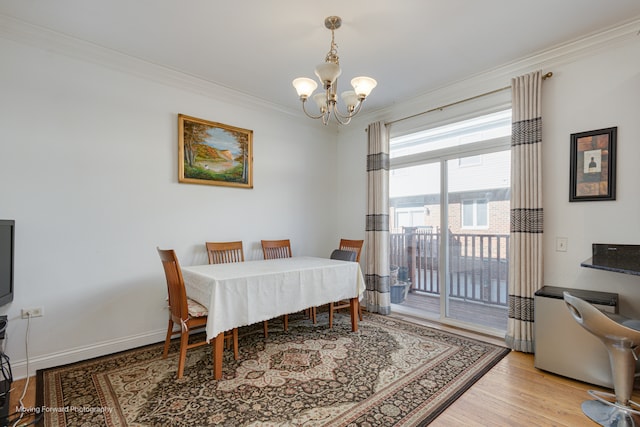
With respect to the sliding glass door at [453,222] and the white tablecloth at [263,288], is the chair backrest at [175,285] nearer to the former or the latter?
the white tablecloth at [263,288]

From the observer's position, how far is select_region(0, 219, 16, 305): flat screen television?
2.18m

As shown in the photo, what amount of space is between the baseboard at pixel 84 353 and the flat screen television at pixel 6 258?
0.62 m

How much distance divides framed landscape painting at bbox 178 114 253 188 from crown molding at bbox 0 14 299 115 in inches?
13.9

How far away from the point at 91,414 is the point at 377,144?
151 inches

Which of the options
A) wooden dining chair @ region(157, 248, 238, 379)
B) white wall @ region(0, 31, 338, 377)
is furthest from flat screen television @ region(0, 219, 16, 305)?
wooden dining chair @ region(157, 248, 238, 379)

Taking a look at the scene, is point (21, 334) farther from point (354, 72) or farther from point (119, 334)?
point (354, 72)

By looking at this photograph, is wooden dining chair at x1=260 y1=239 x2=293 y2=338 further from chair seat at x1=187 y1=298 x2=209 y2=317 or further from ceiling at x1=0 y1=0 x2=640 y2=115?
ceiling at x1=0 y1=0 x2=640 y2=115

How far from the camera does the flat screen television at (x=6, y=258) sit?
85.7 inches

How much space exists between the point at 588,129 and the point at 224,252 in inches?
146

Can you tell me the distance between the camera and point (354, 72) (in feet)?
10.8

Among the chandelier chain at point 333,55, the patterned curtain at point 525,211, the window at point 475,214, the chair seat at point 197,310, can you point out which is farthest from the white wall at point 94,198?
the patterned curtain at point 525,211

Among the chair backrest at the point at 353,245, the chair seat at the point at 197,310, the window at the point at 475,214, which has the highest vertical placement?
the window at the point at 475,214

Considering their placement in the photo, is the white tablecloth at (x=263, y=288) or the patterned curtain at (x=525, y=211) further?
the patterned curtain at (x=525, y=211)

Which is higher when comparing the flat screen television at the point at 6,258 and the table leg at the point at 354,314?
the flat screen television at the point at 6,258
